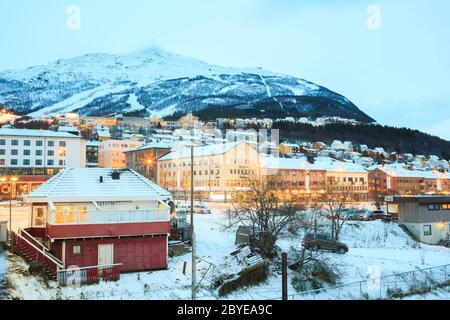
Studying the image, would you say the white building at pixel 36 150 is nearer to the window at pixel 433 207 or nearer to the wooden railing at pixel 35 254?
the wooden railing at pixel 35 254

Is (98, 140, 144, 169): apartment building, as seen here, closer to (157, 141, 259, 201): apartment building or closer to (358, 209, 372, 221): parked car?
(157, 141, 259, 201): apartment building

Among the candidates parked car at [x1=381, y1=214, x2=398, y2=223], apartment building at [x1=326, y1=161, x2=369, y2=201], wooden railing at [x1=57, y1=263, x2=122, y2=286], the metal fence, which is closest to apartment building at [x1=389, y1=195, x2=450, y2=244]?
parked car at [x1=381, y1=214, x2=398, y2=223]

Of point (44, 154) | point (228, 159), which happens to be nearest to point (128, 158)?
point (44, 154)

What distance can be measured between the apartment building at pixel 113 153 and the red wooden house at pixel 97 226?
10617 centimetres

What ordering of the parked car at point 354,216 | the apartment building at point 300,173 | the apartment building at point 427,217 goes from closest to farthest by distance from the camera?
the apartment building at point 427,217 → the parked car at point 354,216 → the apartment building at point 300,173

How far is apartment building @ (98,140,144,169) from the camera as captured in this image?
426 ft

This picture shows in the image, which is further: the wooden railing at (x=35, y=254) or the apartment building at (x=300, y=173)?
the apartment building at (x=300, y=173)

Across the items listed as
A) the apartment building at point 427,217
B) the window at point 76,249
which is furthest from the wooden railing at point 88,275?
the apartment building at point 427,217

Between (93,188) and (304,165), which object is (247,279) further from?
(304,165)

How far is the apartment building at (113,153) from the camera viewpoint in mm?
129700

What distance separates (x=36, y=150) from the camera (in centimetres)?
9088

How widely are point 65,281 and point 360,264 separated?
1795 centimetres

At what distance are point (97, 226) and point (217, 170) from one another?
190 feet

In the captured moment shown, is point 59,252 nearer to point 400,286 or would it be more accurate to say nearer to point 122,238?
point 122,238
